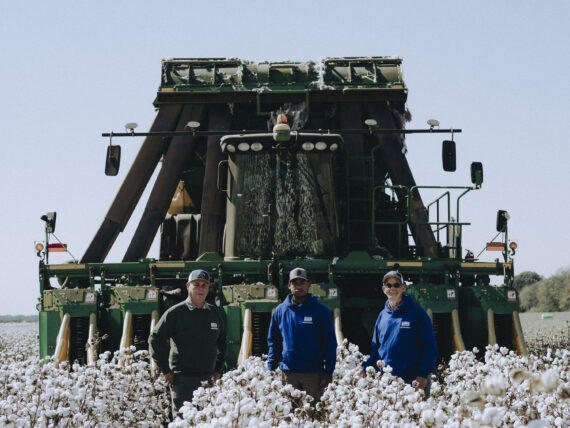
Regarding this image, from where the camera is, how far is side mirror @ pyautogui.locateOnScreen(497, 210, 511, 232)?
12648mm

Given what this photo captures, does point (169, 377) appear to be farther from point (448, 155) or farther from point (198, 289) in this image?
point (448, 155)

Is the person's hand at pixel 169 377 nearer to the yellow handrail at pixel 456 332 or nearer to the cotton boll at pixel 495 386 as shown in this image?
the cotton boll at pixel 495 386

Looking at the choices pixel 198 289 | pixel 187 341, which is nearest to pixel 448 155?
pixel 198 289

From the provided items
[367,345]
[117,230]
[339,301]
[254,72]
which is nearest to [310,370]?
[339,301]

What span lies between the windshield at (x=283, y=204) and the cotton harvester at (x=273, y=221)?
0.02 m

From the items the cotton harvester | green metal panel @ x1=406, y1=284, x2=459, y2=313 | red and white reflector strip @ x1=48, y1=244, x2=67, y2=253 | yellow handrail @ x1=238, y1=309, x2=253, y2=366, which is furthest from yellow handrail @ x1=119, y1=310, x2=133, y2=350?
green metal panel @ x1=406, y1=284, x2=459, y2=313

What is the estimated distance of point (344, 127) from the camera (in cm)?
1418

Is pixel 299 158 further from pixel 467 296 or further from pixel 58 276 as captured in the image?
pixel 58 276

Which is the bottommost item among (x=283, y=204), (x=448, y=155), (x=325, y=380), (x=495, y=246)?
(x=325, y=380)

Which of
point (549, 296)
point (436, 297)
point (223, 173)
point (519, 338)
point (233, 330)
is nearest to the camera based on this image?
point (233, 330)

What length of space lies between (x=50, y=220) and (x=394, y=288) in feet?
24.6

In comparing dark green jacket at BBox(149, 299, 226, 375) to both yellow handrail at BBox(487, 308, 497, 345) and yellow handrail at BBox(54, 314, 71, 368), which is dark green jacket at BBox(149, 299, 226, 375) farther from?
yellow handrail at BBox(487, 308, 497, 345)

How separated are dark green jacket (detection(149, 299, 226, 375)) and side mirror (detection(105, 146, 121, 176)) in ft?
19.9

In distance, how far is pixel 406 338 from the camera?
6859 millimetres
